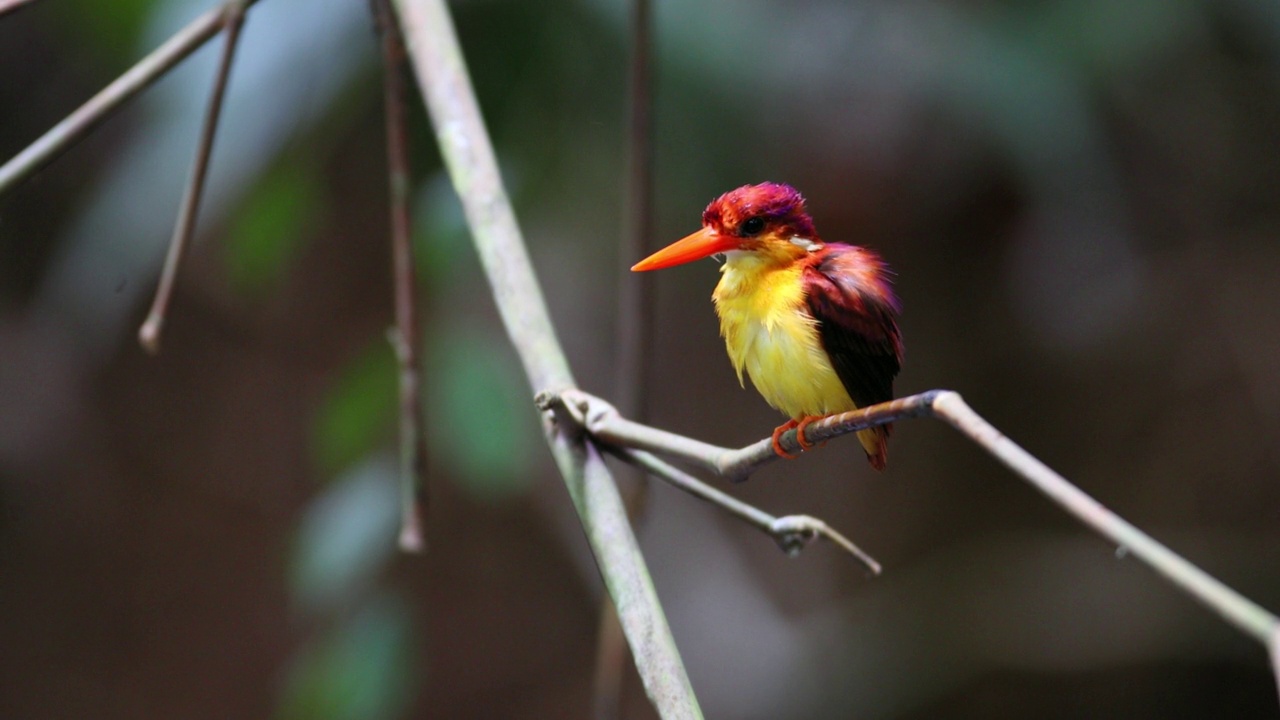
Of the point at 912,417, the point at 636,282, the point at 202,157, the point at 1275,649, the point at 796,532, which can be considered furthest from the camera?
the point at 636,282

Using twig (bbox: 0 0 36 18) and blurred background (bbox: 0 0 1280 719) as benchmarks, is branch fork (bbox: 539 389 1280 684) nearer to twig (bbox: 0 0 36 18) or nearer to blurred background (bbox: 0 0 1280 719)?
blurred background (bbox: 0 0 1280 719)

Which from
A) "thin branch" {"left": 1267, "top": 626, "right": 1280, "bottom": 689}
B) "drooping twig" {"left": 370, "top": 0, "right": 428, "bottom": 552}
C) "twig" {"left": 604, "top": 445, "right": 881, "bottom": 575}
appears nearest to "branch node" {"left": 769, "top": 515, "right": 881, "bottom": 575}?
"twig" {"left": 604, "top": 445, "right": 881, "bottom": 575}

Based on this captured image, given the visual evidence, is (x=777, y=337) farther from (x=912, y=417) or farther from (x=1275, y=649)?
(x=1275, y=649)

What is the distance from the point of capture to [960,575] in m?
2.39

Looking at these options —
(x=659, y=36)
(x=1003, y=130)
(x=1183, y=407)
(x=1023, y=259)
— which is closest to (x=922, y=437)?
(x=1023, y=259)

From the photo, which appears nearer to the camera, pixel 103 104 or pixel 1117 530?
pixel 1117 530

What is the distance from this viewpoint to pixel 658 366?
1.94 metres

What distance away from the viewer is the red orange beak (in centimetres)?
45

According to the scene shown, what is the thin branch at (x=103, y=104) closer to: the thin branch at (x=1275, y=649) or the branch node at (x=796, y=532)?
the branch node at (x=796, y=532)

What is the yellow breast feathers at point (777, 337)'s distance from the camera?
558 millimetres

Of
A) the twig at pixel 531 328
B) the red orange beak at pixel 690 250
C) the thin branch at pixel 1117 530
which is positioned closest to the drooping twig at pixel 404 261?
the twig at pixel 531 328

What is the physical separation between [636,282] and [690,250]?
1.81 ft

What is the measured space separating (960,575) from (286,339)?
163 centimetres

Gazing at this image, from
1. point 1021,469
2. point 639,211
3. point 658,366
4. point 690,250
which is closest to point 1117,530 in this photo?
point 1021,469
